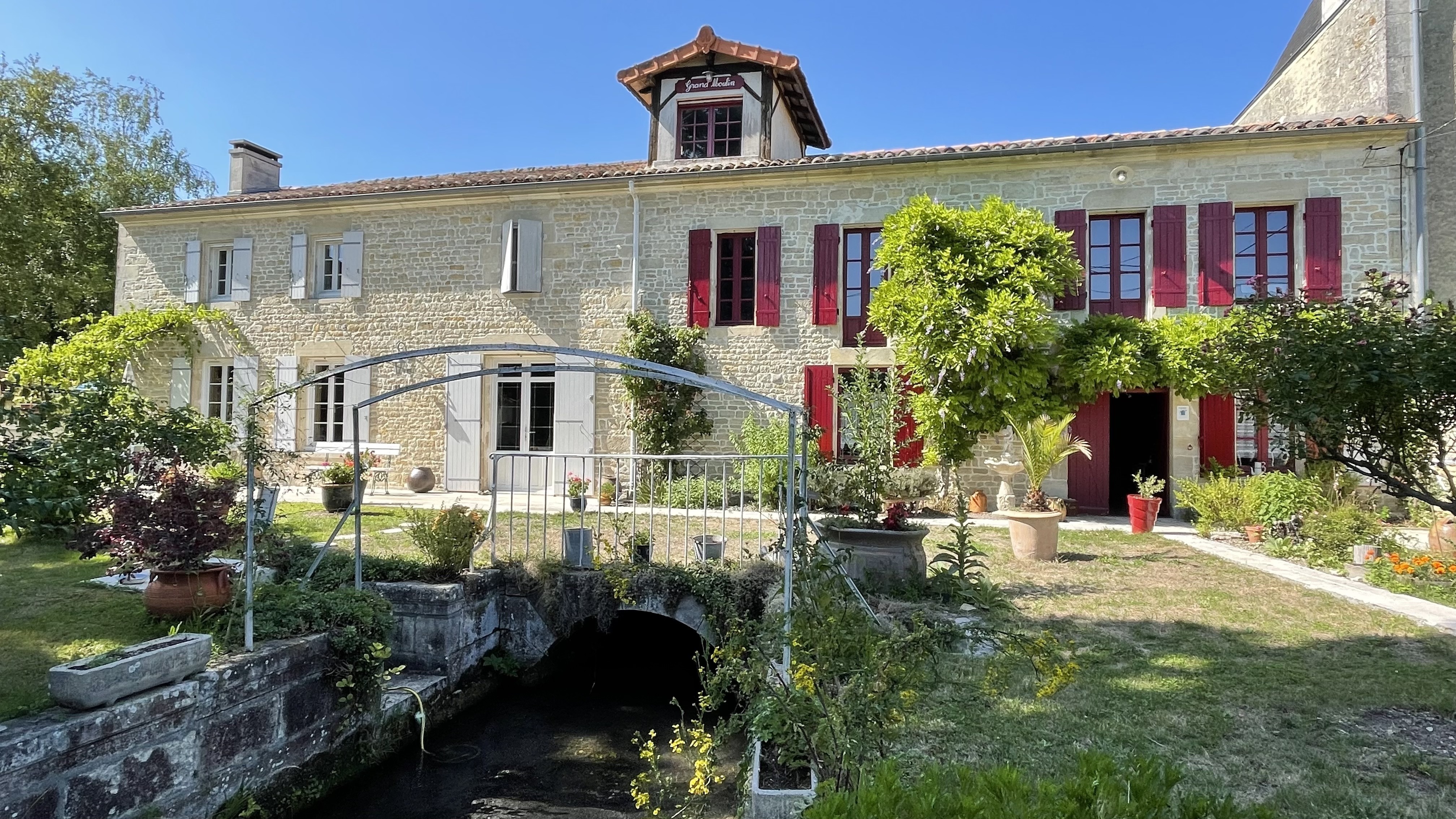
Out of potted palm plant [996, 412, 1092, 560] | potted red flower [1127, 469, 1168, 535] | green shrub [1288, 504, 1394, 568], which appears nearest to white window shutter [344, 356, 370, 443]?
potted palm plant [996, 412, 1092, 560]

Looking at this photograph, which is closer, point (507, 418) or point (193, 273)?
point (507, 418)

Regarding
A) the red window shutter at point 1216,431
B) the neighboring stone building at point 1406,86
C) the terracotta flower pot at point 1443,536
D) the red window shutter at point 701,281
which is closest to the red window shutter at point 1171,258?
the red window shutter at point 1216,431

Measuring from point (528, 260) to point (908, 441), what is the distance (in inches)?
258

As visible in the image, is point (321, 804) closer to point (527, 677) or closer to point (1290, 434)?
point (527, 677)

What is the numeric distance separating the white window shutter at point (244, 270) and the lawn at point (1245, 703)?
13268mm

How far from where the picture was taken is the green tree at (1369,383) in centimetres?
310

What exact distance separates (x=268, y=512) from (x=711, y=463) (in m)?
6.05

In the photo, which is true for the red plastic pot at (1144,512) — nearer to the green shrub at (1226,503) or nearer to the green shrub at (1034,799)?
the green shrub at (1226,503)

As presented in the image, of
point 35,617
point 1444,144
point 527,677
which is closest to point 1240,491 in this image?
point 1444,144

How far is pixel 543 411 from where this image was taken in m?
12.0

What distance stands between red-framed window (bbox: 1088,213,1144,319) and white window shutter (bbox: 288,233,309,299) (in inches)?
491

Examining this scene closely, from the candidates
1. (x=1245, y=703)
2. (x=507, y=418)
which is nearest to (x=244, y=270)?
(x=507, y=418)

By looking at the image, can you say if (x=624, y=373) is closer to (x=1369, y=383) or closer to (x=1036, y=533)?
(x=1369, y=383)

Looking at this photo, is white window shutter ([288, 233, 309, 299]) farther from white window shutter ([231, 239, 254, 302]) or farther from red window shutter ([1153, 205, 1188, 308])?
red window shutter ([1153, 205, 1188, 308])
